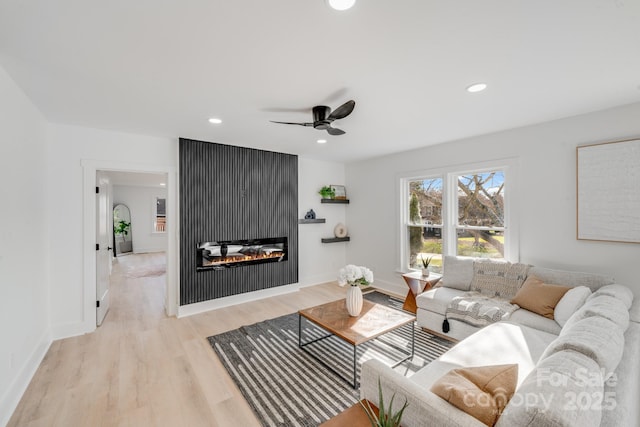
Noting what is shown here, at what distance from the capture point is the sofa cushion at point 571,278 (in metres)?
2.52

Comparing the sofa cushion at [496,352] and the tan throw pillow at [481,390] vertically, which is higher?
the tan throw pillow at [481,390]

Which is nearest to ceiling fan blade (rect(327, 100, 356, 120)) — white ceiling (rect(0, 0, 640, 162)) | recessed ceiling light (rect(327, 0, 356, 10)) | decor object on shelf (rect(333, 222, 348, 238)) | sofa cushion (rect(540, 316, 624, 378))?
white ceiling (rect(0, 0, 640, 162))

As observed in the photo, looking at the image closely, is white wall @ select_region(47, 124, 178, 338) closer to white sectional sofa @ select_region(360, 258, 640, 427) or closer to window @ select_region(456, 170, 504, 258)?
white sectional sofa @ select_region(360, 258, 640, 427)

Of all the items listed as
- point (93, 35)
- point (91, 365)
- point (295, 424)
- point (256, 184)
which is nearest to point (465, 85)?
point (93, 35)

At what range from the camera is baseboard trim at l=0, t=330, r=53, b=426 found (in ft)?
6.31

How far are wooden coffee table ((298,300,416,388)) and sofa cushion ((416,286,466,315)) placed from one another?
22.6 inches

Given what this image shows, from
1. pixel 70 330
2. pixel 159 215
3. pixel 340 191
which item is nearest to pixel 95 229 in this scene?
pixel 70 330

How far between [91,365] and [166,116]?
8.69ft

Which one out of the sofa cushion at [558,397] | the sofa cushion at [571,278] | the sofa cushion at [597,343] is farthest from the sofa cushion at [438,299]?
the sofa cushion at [558,397]

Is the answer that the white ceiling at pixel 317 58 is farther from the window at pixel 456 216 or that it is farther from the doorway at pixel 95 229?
the window at pixel 456 216

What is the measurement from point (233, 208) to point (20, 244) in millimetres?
2317

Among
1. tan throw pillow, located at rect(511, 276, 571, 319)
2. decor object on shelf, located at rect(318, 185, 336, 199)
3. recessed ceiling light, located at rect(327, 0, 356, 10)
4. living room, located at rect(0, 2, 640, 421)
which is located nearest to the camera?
recessed ceiling light, located at rect(327, 0, 356, 10)

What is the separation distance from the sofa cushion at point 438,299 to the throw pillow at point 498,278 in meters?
0.24

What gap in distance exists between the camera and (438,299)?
3111 mm
